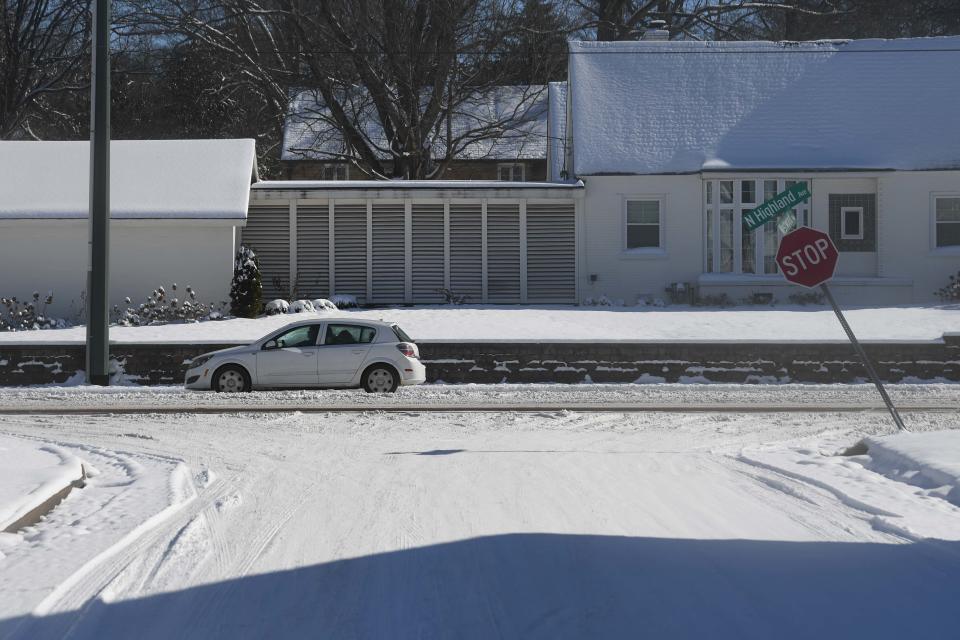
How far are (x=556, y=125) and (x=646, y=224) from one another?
1152 cm

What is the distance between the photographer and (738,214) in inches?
1230

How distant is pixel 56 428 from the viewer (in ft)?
48.1

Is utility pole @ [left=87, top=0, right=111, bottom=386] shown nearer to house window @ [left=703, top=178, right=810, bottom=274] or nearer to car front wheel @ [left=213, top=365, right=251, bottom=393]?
car front wheel @ [left=213, top=365, right=251, bottom=393]

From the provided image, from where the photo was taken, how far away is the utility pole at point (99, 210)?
20172 mm

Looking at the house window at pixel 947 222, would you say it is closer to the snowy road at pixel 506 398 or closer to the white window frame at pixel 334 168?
the snowy road at pixel 506 398

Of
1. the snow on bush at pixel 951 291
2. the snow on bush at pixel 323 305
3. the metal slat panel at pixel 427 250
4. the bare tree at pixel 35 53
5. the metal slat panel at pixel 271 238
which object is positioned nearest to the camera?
the snow on bush at pixel 323 305

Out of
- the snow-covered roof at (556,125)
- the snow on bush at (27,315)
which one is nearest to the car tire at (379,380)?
the snow on bush at (27,315)

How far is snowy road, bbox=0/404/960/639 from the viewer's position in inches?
230

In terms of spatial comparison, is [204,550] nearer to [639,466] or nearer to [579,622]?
[579,622]

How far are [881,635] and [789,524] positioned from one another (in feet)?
8.98

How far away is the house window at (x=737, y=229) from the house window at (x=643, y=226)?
1.33m

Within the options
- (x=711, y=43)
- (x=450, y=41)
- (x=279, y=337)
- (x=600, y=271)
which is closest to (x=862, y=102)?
(x=711, y=43)

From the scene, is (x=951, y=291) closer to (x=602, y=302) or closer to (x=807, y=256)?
(x=602, y=302)

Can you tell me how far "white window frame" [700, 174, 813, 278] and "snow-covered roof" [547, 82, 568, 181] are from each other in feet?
33.3
